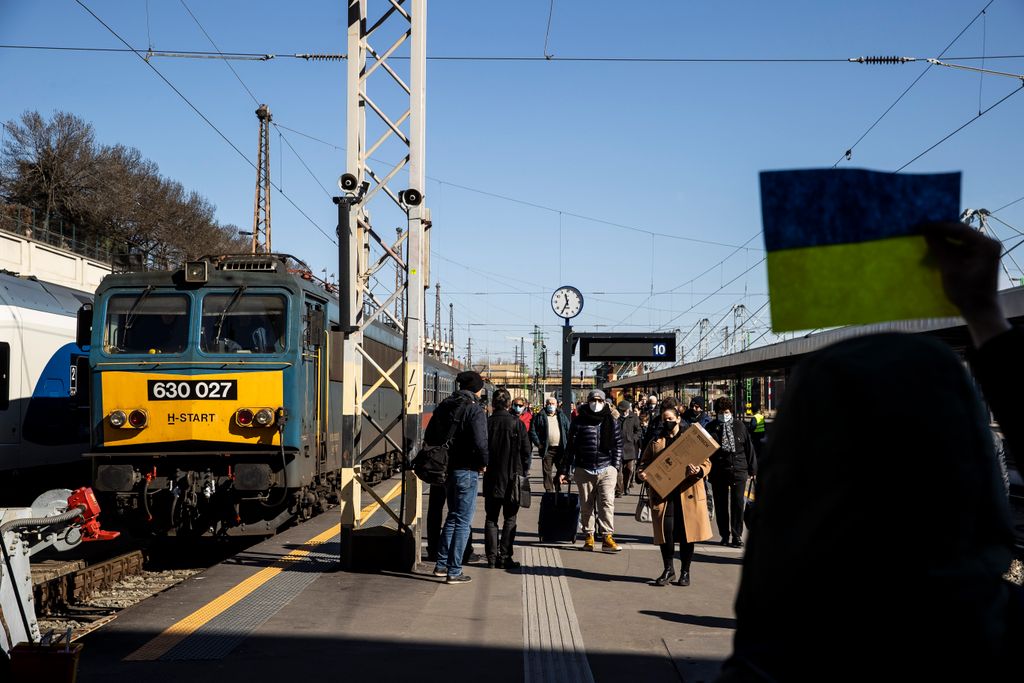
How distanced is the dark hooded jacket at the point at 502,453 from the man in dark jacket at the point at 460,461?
0.66 meters

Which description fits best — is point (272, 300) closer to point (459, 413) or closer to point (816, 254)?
point (459, 413)

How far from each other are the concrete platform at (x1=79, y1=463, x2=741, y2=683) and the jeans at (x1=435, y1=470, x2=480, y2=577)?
23 centimetres

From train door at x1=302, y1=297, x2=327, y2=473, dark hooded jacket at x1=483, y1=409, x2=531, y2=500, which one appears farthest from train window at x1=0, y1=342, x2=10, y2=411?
dark hooded jacket at x1=483, y1=409, x2=531, y2=500

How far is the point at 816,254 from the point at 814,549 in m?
0.62

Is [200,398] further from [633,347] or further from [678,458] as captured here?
[633,347]

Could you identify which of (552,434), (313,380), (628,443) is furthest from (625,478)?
(313,380)

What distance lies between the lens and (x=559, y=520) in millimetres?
12391

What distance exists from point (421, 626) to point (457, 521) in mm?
2023

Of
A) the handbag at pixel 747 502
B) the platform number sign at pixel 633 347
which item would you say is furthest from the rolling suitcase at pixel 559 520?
the platform number sign at pixel 633 347

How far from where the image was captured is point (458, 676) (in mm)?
6289

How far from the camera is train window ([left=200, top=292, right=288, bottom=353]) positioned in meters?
11.9

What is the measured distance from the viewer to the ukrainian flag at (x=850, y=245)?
6.35ft

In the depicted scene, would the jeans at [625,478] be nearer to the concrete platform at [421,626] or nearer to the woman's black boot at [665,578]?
the concrete platform at [421,626]

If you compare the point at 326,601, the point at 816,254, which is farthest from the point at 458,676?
the point at 816,254
